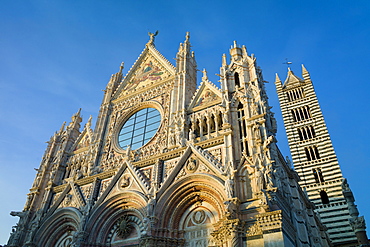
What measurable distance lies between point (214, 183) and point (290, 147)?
2196cm

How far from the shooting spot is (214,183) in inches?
525

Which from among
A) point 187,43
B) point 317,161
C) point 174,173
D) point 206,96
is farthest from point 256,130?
point 317,161

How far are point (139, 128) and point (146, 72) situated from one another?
17.8 feet

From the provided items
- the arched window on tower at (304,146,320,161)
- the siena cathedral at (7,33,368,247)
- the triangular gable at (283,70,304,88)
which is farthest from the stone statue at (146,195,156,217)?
the triangular gable at (283,70,304,88)

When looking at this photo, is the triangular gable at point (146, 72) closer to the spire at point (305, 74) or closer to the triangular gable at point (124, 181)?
the triangular gable at point (124, 181)

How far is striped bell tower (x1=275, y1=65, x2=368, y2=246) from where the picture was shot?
25422 millimetres

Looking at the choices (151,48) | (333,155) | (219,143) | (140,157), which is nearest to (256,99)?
(219,143)

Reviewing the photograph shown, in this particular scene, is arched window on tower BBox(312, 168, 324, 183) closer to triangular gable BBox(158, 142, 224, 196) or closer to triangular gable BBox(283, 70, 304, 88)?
triangular gable BBox(283, 70, 304, 88)

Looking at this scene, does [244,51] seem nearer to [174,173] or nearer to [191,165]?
[191,165]

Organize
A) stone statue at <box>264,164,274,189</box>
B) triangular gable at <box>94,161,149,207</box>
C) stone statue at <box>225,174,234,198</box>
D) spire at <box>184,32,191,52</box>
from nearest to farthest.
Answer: stone statue at <box>264,164,274,189</box> < stone statue at <box>225,174,234,198</box> < triangular gable at <box>94,161,149,207</box> < spire at <box>184,32,191,52</box>

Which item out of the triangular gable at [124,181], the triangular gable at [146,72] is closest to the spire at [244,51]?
the triangular gable at [146,72]

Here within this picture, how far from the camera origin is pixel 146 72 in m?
23.3

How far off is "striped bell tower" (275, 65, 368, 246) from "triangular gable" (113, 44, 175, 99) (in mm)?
16474

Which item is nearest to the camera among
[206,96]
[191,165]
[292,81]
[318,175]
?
[191,165]
